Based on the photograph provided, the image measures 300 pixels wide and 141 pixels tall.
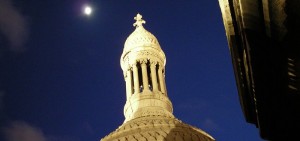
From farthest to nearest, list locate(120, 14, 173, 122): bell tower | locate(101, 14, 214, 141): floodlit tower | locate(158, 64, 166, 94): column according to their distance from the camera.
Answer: locate(158, 64, 166, 94): column, locate(120, 14, 173, 122): bell tower, locate(101, 14, 214, 141): floodlit tower

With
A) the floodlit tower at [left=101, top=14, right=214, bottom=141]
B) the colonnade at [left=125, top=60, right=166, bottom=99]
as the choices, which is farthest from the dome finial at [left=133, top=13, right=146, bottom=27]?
the colonnade at [left=125, top=60, right=166, bottom=99]

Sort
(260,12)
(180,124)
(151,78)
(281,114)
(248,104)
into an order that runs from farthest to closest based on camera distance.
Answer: (151,78)
(180,124)
(248,104)
(281,114)
(260,12)

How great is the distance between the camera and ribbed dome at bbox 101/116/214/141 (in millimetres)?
18166

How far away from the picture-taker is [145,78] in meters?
23.5

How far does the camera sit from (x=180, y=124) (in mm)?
19750

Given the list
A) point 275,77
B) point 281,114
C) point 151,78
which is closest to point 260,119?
point 281,114

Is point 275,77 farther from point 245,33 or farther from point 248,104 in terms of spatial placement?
point 248,104

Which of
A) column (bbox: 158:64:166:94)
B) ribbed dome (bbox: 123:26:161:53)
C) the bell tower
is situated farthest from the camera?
ribbed dome (bbox: 123:26:161:53)

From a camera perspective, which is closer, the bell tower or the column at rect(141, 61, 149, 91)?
the bell tower

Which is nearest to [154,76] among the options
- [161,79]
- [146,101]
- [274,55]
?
[161,79]

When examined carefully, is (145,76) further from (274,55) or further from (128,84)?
(274,55)

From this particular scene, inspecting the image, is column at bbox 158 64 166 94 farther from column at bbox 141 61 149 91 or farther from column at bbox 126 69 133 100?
column at bbox 126 69 133 100

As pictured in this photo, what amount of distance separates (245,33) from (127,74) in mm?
19463

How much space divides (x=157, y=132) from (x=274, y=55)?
13.7 metres
